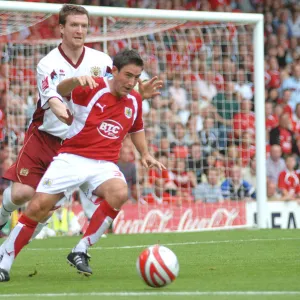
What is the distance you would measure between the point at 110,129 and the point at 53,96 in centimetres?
67

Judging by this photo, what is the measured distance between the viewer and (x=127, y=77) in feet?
24.9

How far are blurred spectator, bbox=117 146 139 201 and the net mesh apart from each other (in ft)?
0.11

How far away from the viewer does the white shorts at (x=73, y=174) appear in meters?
7.62

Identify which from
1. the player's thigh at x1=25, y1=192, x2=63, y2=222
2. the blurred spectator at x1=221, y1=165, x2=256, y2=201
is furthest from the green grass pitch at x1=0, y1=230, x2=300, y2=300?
the blurred spectator at x1=221, y1=165, x2=256, y2=201

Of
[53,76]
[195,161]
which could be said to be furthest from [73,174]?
[195,161]

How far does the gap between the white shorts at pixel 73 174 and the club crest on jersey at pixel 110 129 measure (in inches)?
8.9

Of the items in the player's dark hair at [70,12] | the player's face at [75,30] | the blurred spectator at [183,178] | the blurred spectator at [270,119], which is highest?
the player's dark hair at [70,12]

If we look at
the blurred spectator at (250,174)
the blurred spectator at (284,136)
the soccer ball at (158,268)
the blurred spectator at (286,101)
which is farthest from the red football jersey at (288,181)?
the soccer ball at (158,268)

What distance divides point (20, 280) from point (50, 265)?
1302mm

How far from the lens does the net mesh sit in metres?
15.0

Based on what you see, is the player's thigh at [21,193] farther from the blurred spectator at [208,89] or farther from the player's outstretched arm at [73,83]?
the blurred spectator at [208,89]

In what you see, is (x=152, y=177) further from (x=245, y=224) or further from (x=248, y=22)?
(x=248, y=22)

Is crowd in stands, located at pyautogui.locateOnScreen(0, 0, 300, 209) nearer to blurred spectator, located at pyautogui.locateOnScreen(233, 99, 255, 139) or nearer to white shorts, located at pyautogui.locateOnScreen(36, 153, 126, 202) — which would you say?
blurred spectator, located at pyautogui.locateOnScreen(233, 99, 255, 139)

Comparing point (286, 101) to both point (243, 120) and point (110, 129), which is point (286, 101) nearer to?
point (243, 120)
